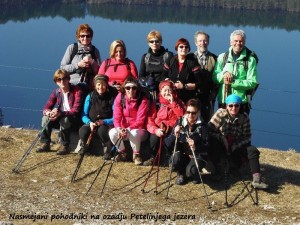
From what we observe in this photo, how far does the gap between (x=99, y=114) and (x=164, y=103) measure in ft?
3.38

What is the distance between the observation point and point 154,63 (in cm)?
762

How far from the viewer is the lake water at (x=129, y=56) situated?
115 ft

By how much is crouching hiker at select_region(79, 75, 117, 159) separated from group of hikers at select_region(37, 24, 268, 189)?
1 centimetres

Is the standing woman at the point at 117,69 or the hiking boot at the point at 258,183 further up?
the standing woman at the point at 117,69

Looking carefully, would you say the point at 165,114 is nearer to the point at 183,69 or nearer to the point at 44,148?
the point at 183,69

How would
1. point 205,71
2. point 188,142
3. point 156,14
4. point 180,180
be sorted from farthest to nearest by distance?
1. point 156,14
2. point 205,71
3. point 180,180
4. point 188,142

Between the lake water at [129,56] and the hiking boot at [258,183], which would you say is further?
the lake water at [129,56]

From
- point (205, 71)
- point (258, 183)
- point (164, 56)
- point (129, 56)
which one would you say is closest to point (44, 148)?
point (164, 56)

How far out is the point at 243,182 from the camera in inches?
275

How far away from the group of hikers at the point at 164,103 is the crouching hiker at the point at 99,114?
1 cm

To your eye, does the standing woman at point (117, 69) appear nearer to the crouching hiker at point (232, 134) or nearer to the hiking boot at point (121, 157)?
the hiking boot at point (121, 157)

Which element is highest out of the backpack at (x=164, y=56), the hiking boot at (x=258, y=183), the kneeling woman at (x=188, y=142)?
the backpack at (x=164, y=56)

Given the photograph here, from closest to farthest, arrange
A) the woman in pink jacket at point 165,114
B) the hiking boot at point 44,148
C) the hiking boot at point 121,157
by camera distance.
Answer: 1. the woman in pink jacket at point 165,114
2. the hiking boot at point 121,157
3. the hiking boot at point 44,148

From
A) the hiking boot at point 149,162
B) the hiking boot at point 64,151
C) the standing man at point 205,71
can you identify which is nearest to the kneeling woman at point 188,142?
the hiking boot at point 149,162
